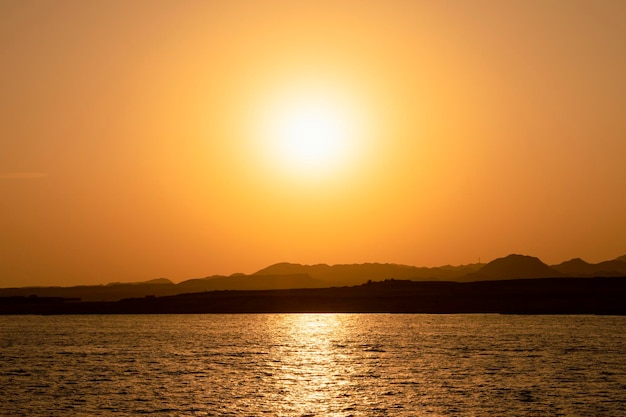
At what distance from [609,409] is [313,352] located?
61061 millimetres

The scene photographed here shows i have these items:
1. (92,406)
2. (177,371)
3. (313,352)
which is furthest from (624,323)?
(92,406)

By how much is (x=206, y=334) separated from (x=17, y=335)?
122 ft

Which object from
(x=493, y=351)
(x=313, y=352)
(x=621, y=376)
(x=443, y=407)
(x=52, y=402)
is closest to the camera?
(x=443, y=407)

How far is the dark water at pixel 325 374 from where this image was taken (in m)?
61.8

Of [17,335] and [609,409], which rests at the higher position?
[17,335]

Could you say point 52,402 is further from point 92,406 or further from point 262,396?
point 262,396

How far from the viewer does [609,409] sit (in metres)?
57.9

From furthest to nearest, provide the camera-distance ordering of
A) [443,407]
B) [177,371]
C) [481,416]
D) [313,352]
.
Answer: [313,352] → [177,371] → [443,407] → [481,416]

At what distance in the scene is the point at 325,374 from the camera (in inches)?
3378

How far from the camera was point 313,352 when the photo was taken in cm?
11494

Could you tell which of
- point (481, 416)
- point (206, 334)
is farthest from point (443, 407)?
point (206, 334)

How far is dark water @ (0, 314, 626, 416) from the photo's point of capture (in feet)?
203

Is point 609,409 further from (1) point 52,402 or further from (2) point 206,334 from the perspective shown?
(2) point 206,334

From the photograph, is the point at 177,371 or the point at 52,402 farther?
the point at 177,371
